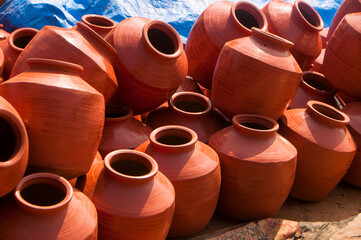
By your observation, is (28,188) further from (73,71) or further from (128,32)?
(128,32)

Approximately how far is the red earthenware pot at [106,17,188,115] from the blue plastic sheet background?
10.9 feet

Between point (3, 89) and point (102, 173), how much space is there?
797 mm

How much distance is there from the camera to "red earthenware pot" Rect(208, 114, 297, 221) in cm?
318

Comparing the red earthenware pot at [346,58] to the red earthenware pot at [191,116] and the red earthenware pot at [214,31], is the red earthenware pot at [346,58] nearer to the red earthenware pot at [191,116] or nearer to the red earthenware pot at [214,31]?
the red earthenware pot at [214,31]

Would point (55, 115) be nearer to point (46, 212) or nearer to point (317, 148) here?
point (46, 212)

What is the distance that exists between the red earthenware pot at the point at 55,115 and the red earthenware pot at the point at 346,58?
2.83 metres

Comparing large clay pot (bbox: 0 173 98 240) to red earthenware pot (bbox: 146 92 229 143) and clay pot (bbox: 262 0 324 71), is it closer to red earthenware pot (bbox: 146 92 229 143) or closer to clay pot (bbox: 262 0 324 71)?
red earthenware pot (bbox: 146 92 229 143)

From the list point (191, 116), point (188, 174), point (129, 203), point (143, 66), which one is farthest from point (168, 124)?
point (129, 203)

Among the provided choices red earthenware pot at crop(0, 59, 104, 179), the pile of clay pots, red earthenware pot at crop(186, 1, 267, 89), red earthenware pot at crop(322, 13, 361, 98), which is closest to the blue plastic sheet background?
the pile of clay pots

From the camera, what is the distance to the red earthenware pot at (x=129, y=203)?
2379mm

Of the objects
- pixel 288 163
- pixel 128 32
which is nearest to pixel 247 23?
pixel 128 32

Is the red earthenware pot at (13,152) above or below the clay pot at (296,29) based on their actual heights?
below

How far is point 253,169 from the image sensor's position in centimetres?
317

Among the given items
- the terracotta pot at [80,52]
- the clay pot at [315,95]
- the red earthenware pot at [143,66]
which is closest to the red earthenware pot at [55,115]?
→ the terracotta pot at [80,52]
